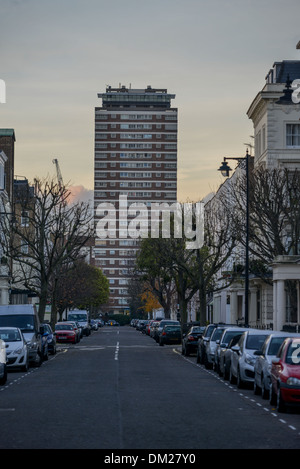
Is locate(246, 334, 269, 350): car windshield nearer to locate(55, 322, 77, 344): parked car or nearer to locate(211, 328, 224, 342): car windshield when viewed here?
locate(211, 328, 224, 342): car windshield

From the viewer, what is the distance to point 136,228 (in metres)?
183

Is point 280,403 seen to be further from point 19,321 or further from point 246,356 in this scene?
point 19,321

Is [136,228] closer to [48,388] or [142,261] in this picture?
[142,261]

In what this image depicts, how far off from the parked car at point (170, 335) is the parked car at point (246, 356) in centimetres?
3338

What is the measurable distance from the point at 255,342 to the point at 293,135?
4120 centimetres

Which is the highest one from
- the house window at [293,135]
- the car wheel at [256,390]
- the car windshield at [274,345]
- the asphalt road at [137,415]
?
the house window at [293,135]

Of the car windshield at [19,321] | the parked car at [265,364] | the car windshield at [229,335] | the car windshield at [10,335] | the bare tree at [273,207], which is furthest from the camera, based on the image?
the bare tree at [273,207]

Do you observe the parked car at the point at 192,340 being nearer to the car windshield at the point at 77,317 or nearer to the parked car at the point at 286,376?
the parked car at the point at 286,376

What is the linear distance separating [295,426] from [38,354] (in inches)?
822

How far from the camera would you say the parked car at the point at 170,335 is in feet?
→ 197

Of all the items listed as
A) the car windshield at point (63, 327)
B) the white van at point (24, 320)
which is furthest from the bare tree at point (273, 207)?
the car windshield at point (63, 327)

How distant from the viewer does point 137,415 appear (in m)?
17.1
